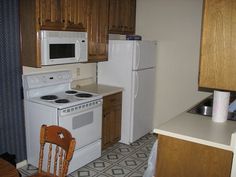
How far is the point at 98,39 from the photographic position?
3.52 metres

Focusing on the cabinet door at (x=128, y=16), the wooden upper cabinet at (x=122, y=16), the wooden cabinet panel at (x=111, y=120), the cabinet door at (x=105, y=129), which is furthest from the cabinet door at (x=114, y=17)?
the cabinet door at (x=105, y=129)

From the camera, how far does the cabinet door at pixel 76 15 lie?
117 inches

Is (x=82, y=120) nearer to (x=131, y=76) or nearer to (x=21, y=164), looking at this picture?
(x=21, y=164)

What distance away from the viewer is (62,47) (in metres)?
2.96

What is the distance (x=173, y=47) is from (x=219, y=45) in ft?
8.08

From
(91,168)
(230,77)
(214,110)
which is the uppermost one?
(230,77)

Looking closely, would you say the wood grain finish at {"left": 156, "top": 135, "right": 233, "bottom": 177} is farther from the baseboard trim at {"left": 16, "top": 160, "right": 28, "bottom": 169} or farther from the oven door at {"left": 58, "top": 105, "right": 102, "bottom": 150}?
the baseboard trim at {"left": 16, "top": 160, "right": 28, "bottom": 169}

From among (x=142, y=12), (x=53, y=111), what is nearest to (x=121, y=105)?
(x=53, y=111)

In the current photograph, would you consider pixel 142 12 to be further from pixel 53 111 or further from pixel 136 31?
pixel 53 111

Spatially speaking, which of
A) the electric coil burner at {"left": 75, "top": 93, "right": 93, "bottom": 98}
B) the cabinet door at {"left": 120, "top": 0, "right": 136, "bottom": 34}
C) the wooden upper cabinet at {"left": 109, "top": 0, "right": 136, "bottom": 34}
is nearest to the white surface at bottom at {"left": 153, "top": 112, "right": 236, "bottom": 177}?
the electric coil burner at {"left": 75, "top": 93, "right": 93, "bottom": 98}

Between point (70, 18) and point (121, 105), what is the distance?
1.46 meters

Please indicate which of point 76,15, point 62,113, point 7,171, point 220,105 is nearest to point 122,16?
point 76,15

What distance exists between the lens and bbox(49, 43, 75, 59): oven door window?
9.31 ft

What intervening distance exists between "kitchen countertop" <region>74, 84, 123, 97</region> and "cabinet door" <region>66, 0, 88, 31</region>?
0.84m
